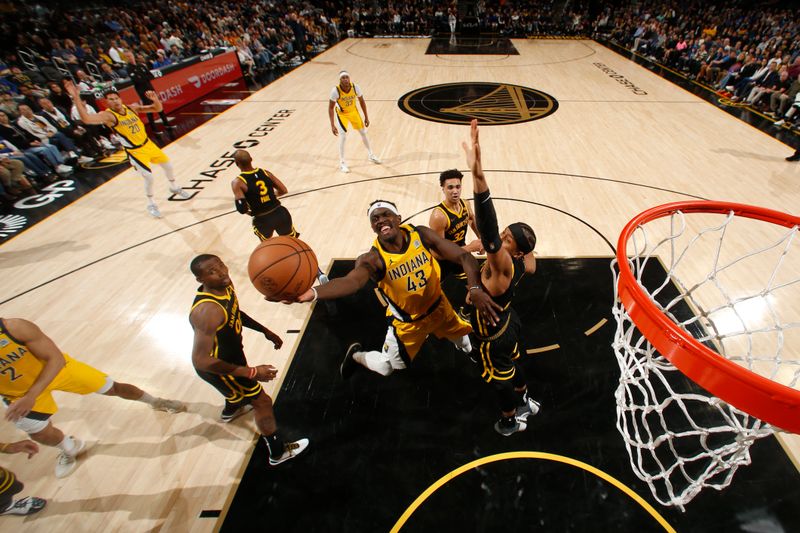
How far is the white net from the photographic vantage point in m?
2.37

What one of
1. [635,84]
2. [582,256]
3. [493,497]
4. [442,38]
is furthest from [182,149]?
[442,38]

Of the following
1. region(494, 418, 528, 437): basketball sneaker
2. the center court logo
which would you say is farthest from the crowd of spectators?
region(494, 418, 528, 437): basketball sneaker

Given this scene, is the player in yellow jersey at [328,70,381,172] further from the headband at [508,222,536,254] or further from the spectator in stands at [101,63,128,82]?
the spectator in stands at [101,63,128,82]

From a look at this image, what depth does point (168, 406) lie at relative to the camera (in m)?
3.46

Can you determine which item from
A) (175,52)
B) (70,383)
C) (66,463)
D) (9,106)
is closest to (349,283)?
(70,383)

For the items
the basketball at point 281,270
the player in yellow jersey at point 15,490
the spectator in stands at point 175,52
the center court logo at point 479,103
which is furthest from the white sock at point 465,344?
the spectator in stands at point 175,52

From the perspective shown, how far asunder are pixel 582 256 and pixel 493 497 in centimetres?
335

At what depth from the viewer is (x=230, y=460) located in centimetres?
311

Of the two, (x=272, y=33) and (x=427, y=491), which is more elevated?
(x=272, y=33)

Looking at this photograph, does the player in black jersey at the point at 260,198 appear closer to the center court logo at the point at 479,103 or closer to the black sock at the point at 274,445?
the black sock at the point at 274,445

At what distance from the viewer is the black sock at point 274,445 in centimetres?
289

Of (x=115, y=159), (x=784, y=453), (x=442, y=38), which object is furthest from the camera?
(x=442, y=38)

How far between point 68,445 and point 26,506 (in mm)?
425

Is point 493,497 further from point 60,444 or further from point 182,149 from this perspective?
point 182,149
